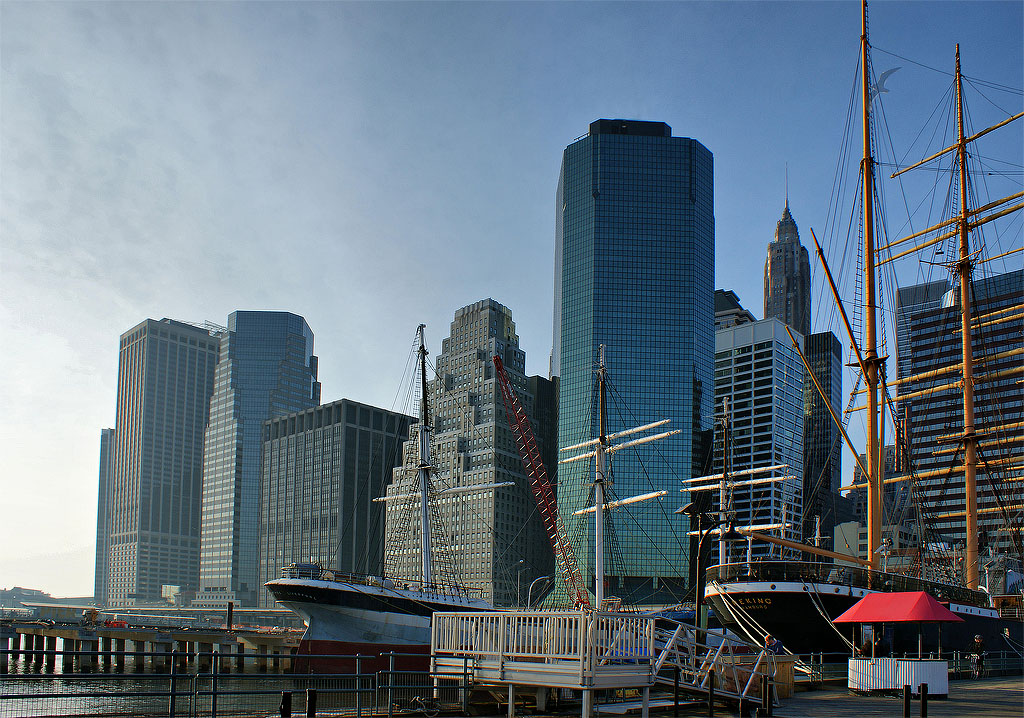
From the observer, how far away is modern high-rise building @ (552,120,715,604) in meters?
156

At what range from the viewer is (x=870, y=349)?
54.4m

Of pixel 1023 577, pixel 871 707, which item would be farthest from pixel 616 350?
pixel 871 707

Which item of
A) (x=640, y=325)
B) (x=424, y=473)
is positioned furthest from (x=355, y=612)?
(x=640, y=325)

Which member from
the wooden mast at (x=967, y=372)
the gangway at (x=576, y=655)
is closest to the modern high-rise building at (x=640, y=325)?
the wooden mast at (x=967, y=372)

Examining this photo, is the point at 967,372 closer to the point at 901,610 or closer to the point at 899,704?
the point at 901,610

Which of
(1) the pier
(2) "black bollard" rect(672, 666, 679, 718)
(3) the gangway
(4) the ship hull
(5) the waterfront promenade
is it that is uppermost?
(3) the gangway

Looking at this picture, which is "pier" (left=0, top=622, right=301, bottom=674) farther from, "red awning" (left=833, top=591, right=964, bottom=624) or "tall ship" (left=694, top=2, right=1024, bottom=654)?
"red awning" (left=833, top=591, right=964, bottom=624)

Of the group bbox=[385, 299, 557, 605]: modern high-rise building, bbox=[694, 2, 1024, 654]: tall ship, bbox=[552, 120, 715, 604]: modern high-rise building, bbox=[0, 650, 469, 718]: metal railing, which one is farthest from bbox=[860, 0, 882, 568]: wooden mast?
bbox=[385, 299, 557, 605]: modern high-rise building

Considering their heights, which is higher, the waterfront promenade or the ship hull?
the waterfront promenade

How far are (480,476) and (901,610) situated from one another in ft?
469

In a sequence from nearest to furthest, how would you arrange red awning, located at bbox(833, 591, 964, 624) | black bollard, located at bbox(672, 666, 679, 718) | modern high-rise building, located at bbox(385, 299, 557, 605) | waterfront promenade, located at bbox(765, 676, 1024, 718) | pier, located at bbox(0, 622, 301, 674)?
1. black bollard, located at bbox(672, 666, 679, 718)
2. waterfront promenade, located at bbox(765, 676, 1024, 718)
3. red awning, located at bbox(833, 591, 964, 624)
4. pier, located at bbox(0, 622, 301, 674)
5. modern high-rise building, located at bbox(385, 299, 557, 605)

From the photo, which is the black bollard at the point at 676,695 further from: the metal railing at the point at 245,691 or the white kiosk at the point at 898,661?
the white kiosk at the point at 898,661

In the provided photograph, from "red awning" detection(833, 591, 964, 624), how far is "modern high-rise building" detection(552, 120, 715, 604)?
4815 inches

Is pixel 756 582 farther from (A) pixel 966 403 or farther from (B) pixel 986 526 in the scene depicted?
(B) pixel 986 526
